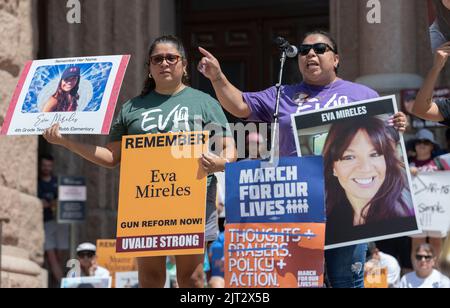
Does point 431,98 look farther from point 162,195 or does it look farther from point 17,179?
point 17,179

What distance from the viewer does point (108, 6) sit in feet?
42.0

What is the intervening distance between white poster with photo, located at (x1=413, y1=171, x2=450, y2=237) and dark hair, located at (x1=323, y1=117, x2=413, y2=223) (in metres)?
2.45

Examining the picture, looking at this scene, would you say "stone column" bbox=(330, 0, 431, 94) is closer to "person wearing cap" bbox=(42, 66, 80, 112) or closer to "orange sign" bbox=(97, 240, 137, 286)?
"orange sign" bbox=(97, 240, 137, 286)

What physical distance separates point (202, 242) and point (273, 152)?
1.93 feet

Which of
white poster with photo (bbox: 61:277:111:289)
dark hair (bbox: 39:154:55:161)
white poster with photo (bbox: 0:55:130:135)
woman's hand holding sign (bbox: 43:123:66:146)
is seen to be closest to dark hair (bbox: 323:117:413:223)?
white poster with photo (bbox: 0:55:130:135)

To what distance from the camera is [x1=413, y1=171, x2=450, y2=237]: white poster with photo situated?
8844 mm

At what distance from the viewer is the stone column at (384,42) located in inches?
452

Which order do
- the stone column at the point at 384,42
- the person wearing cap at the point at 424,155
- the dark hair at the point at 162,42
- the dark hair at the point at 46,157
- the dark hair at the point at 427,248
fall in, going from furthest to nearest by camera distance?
the dark hair at the point at 46,157 → the stone column at the point at 384,42 → the person wearing cap at the point at 424,155 → the dark hair at the point at 427,248 → the dark hair at the point at 162,42

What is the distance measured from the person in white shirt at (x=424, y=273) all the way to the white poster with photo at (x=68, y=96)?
9.71 ft

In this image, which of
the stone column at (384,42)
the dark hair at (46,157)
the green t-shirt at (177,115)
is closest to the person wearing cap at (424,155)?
the stone column at (384,42)

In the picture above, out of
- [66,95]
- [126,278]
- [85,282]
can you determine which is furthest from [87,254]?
[66,95]

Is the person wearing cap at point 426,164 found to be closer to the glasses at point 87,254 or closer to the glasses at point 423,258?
the glasses at point 423,258
